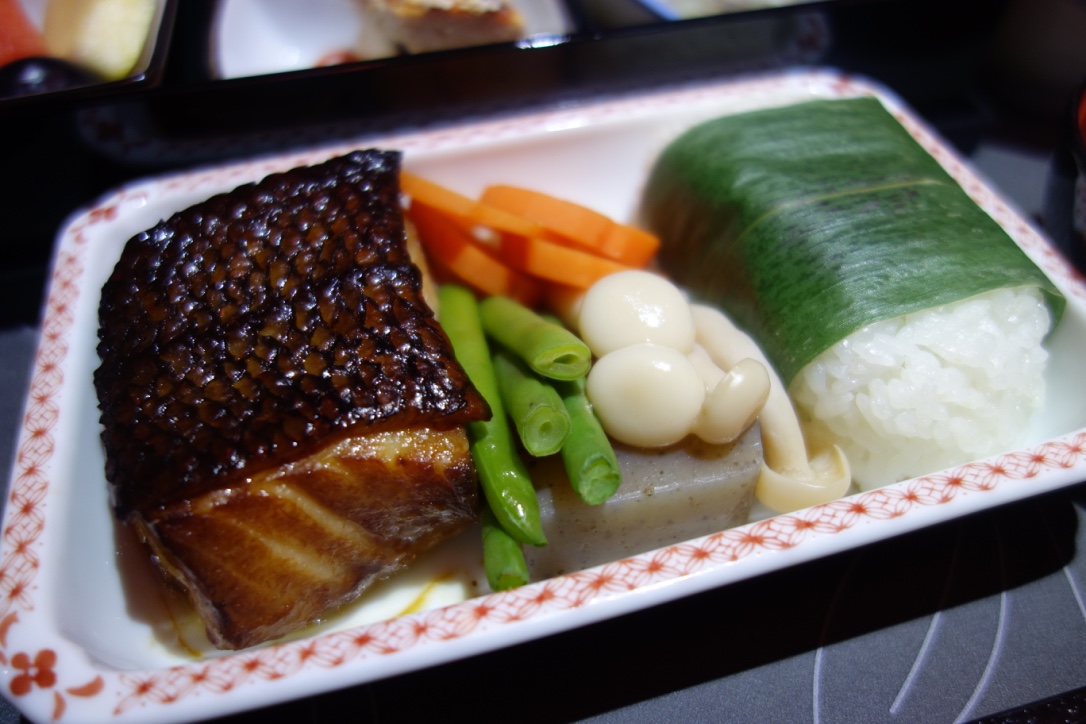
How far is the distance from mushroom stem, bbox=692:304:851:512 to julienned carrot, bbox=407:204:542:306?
612 millimetres

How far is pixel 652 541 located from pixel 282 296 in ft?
3.34

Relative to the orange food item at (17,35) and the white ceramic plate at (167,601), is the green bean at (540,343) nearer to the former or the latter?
the white ceramic plate at (167,601)

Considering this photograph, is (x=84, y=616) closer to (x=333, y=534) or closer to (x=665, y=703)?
(x=333, y=534)

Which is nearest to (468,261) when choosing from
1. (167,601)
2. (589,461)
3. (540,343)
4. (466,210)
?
(466,210)

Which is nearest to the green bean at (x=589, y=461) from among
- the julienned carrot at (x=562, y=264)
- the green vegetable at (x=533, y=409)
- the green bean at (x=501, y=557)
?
the green vegetable at (x=533, y=409)

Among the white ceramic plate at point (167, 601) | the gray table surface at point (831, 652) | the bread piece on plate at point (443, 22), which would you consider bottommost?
the gray table surface at point (831, 652)

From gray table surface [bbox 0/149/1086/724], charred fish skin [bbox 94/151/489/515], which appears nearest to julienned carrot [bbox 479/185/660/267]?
charred fish skin [bbox 94/151/489/515]

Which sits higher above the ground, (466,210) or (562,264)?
(466,210)

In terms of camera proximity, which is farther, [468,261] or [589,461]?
[468,261]

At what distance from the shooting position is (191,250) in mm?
1795

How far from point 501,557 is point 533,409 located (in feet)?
1.04

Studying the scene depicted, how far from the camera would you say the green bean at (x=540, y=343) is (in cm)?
170

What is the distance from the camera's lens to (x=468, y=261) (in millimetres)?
2119

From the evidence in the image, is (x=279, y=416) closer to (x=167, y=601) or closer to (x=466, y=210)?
(x=167, y=601)
